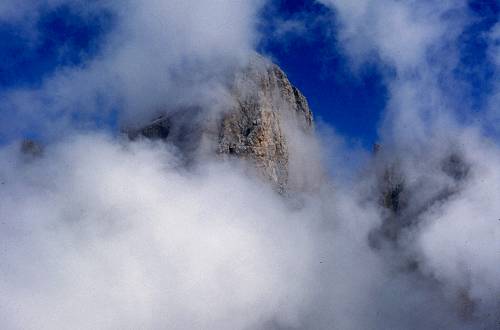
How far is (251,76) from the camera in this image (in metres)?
44.4

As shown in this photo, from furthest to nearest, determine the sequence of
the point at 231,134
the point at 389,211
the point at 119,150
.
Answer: the point at 389,211 < the point at 119,150 < the point at 231,134

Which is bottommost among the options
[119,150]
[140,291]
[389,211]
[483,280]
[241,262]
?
[140,291]

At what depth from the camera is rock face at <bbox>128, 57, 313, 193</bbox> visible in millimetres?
42438

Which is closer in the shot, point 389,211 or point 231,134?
point 231,134

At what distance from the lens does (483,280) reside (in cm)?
5775

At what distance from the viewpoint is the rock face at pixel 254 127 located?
42.4m

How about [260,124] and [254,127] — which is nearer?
[254,127]

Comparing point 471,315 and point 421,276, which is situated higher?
point 421,276

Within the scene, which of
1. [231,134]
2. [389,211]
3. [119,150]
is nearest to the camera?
[231,134]

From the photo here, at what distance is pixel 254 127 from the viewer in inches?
1679

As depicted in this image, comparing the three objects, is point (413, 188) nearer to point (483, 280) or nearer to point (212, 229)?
point (483, 280)

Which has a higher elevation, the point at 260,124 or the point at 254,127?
the point at 260,124

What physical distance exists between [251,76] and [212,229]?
44.3 ft

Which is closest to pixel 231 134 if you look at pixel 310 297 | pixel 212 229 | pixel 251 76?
pixel 251 76
